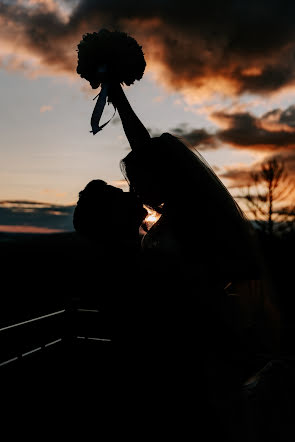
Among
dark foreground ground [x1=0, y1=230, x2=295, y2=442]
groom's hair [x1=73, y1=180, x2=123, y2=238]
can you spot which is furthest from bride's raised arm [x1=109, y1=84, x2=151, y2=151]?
dark foreground ground [x1=0, y1=230, x2=295, y2=442]

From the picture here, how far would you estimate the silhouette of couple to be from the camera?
4.85ft

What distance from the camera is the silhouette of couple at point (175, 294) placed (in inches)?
58.2

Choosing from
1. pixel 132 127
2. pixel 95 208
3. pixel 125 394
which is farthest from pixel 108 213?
pixel 125 394

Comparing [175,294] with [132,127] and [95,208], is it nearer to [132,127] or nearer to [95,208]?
[95,208]

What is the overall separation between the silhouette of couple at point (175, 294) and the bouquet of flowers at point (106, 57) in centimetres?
47

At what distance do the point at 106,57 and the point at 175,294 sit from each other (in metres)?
1.22

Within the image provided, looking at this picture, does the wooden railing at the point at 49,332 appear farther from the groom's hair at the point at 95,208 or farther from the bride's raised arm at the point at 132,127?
the bride's raised arm at the point at 132,127

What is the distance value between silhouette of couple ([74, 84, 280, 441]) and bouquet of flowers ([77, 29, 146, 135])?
1.53 feet

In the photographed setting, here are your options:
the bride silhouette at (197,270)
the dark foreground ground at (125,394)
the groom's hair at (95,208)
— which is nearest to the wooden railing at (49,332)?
the dark foreground ground at (125,394)

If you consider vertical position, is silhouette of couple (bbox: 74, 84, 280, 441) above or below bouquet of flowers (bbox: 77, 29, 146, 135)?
below

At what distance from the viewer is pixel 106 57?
1.84m

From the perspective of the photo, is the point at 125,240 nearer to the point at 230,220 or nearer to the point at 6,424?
the point at 230,220

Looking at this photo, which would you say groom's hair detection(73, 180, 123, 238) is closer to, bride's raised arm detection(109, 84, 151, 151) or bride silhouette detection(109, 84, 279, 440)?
bride silhouette detection(109, 84, 279, 440)

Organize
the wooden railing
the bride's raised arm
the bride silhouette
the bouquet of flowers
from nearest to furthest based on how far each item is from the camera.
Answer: the bride silhouette < the bride's raised arm < the bouquet of flowers < the wooden railing
